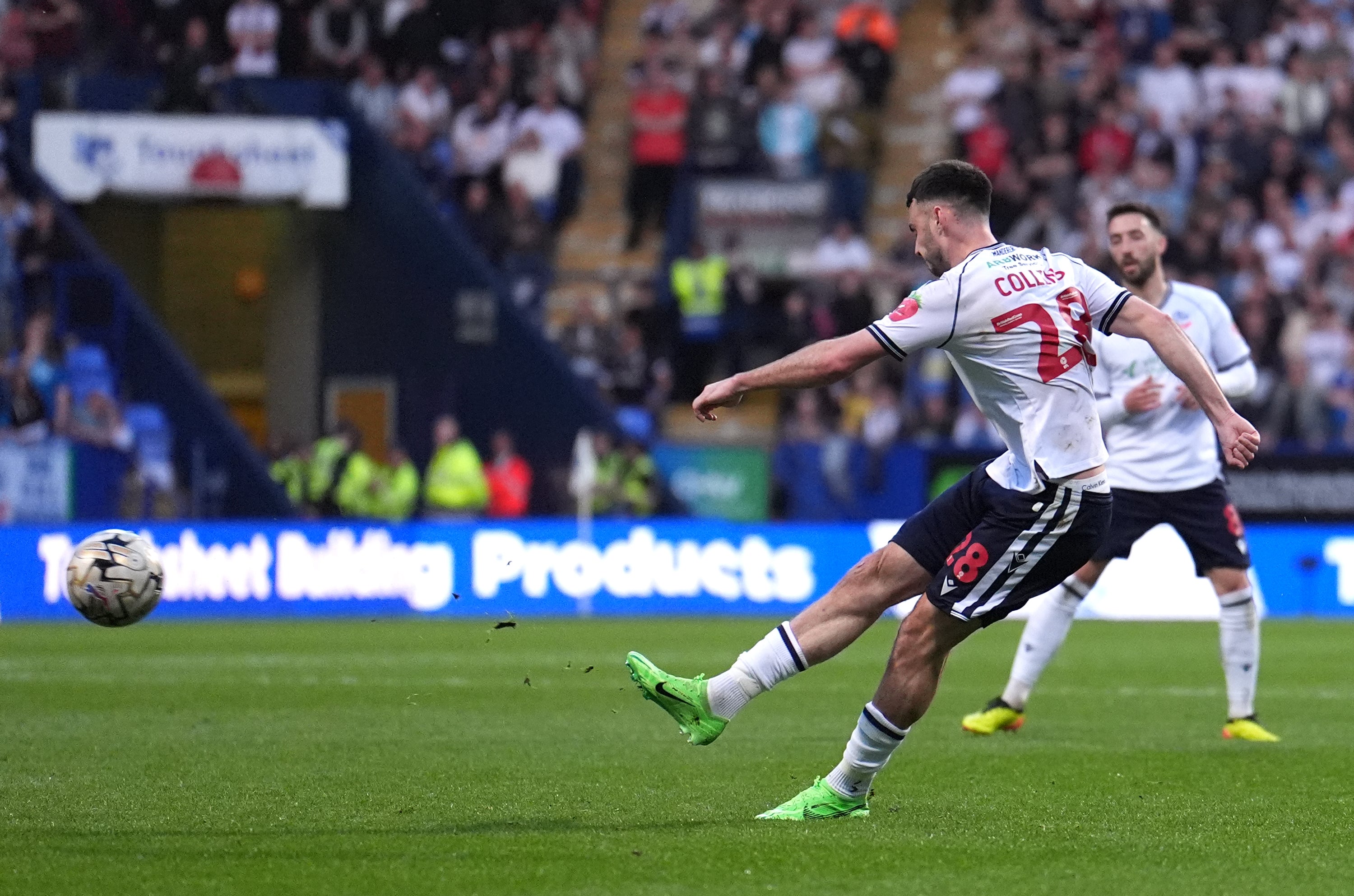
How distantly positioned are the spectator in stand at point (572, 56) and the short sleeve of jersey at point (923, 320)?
20.9m

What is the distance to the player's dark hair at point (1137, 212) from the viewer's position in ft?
32.5

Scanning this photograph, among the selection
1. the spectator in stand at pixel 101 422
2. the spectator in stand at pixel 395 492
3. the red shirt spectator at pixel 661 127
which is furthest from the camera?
the red shirt spectator at pixel 661 127

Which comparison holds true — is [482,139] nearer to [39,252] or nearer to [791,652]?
[39,252]

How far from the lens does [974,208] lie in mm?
6863

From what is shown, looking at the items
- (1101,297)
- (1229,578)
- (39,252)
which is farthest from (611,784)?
(39,252)

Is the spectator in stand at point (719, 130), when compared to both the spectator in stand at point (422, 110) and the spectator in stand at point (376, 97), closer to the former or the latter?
the spectator in stand at point (422, 110)

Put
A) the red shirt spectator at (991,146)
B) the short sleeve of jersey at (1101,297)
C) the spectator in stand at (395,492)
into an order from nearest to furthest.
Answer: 1. the short sleeve of jersey at (1101,297)
2. the spectator in stand at (395,492)
3. the red shirt spectator at (991,146)

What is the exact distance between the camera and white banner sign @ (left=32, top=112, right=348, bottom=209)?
23.8 metres

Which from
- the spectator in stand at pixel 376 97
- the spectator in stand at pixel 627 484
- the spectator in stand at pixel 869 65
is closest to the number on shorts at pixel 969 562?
the spectator in stand at pixel 627 484

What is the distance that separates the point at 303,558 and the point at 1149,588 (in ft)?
26.4

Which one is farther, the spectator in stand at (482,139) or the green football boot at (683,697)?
the spectator in stand at (482,139)

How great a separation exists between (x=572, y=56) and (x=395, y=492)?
7426mm

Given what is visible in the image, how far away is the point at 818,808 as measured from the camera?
714 centimetres

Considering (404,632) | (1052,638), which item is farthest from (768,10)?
(1052,638)
